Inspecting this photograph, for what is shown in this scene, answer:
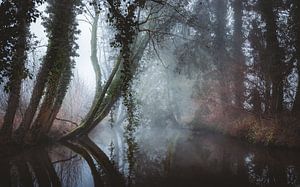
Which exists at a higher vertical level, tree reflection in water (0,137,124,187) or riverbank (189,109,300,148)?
riverbank (189,109,300,148)

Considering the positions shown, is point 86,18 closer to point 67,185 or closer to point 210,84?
point 210,84

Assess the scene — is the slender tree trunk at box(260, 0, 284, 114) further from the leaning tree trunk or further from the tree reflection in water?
the tree reflection in water

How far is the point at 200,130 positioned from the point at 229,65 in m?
6.52

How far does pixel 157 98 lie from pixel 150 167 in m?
20.9

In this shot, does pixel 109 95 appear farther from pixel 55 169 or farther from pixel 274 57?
pixel 274 57

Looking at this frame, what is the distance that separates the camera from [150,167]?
1280 cm

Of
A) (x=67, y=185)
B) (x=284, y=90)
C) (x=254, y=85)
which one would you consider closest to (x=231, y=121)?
(x=254, y=85)

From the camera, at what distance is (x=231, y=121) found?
974 inches

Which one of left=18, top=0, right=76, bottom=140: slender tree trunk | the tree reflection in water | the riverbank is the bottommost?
the tree reflection in water

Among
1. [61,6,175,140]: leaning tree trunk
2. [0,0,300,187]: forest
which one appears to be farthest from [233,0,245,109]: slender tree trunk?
[61,6,175,140]: leaning tree trunk

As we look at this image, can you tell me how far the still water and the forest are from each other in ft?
0.14

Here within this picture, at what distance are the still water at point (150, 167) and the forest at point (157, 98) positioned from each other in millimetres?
41

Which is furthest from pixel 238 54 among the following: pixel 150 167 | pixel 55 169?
pixel 55 169

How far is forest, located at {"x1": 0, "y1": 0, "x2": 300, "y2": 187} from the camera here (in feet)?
33.5
